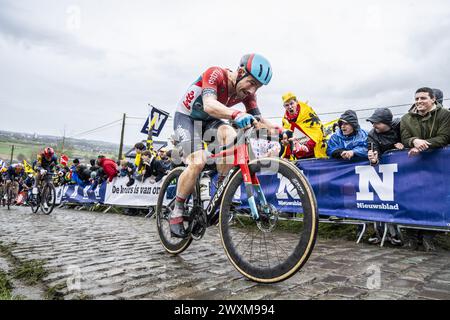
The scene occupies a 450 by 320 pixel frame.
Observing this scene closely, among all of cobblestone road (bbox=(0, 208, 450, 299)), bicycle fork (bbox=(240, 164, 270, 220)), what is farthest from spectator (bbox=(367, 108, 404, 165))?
bicycle fork (bbox=(240, 164, 270, 220))

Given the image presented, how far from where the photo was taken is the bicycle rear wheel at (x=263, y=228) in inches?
99.3

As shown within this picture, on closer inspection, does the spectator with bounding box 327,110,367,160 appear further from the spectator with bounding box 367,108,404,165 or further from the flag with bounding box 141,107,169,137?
the flag with bounding box 141,107,169,137

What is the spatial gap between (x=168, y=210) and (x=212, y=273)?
1467 mm

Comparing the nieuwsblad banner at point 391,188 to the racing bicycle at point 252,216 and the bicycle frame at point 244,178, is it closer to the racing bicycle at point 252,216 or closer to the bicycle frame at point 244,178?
the racing bicycle at point 252,216

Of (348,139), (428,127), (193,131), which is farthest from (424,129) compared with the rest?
(193,131)

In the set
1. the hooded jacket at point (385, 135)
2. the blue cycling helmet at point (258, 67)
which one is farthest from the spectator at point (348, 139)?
the blue cycling helmet at point (258, 67)

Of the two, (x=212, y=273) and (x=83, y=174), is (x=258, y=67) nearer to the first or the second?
(x=212, y=273)

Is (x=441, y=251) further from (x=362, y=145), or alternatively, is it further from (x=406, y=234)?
(x=362, y=145)

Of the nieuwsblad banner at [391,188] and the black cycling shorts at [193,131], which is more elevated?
the black cycling shorts at [193,131]

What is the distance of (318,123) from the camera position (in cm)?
702

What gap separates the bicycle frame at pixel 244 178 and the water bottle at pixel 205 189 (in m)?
0.28

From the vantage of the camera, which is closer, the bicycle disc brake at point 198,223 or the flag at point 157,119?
the bicycle disc brake at point 198,223

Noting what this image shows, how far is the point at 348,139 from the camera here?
5.92 metres

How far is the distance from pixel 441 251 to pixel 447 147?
1471 millimetres
